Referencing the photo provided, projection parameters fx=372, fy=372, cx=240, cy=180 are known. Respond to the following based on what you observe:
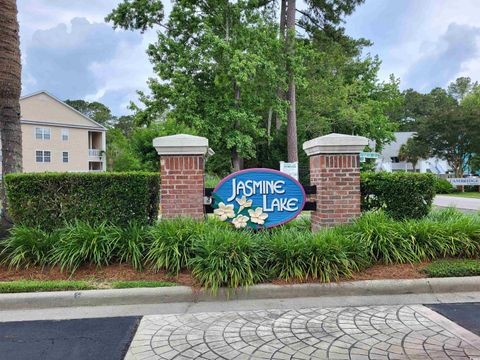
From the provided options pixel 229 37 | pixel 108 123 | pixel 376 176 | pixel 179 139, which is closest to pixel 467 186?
pixel 229 37

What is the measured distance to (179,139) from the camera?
562 cm

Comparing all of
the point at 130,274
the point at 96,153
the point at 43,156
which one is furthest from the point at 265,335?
the point at 96,153

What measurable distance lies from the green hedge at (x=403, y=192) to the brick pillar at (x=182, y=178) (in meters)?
2.78

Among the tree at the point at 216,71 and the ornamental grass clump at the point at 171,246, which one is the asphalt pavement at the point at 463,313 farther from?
the tree at the point at 216,71

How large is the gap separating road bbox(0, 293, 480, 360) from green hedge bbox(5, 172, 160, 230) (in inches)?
66.0

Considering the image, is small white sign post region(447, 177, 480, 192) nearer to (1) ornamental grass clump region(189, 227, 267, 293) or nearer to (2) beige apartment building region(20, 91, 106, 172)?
(1) ornamental grass clump region(189, 227, 267, 293)

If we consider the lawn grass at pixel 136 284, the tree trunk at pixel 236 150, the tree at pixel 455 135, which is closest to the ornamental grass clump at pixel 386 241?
the lawn grass at pixel 136 284

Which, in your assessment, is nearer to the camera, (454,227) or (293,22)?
(454,227)

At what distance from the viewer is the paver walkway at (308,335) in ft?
10.3

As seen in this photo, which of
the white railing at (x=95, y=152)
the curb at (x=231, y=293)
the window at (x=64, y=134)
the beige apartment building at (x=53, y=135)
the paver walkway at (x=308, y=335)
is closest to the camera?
the paver walkway at (x=308, y=335)

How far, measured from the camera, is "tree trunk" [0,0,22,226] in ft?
19.4

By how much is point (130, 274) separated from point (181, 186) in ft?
4.88

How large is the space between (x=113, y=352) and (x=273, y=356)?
139cm

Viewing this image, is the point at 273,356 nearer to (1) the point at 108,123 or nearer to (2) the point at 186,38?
(2) the point at 186,38
